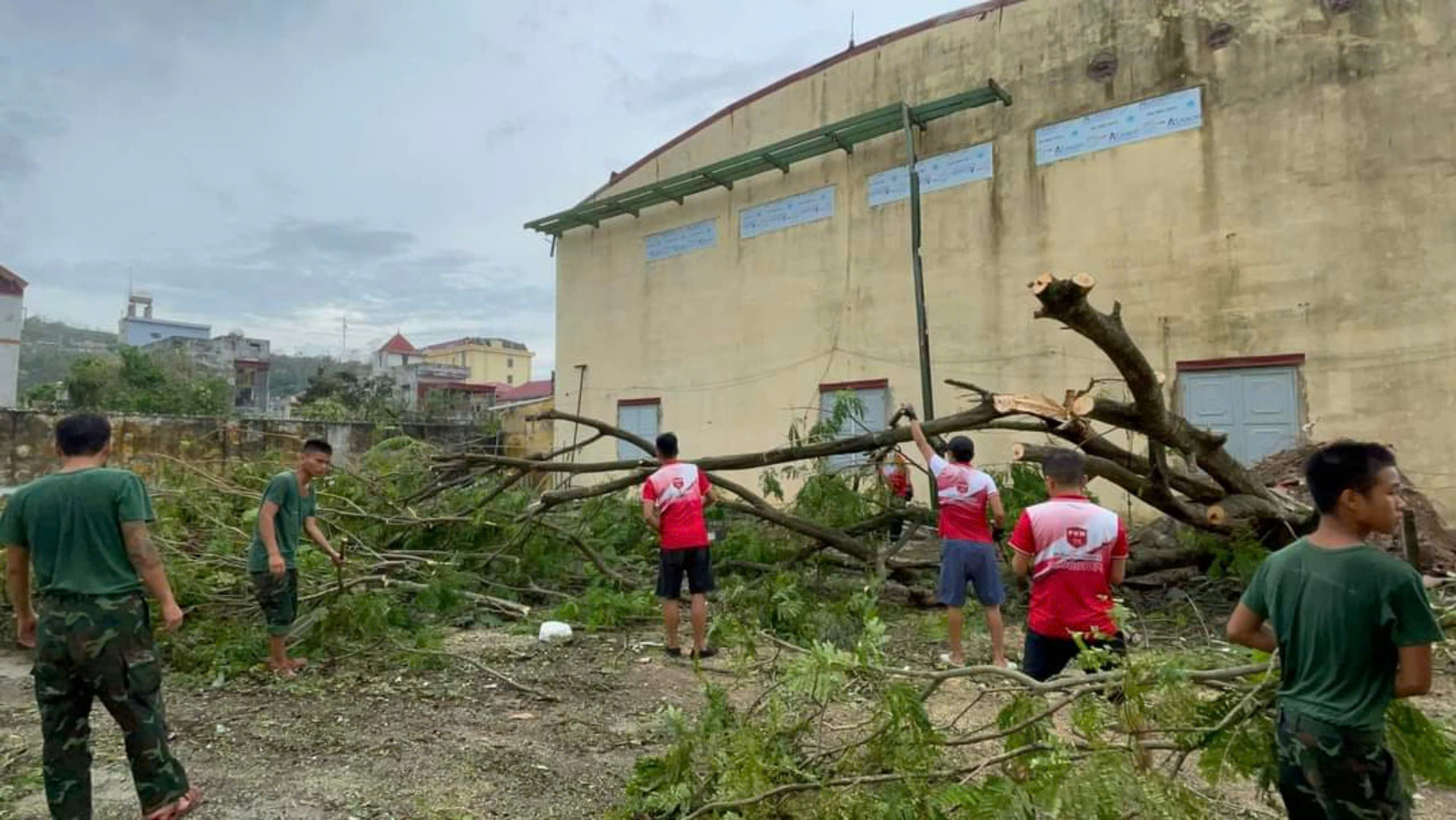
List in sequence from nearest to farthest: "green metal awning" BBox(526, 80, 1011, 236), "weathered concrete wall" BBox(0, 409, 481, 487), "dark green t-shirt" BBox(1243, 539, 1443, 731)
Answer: "dark green t-shirt" BBox(1243, 539, 1443, 731), "green metal awning" BBox(526, 80, 1011, 236), "weathered concrete wall" BBox(0, 409, 481, 487)

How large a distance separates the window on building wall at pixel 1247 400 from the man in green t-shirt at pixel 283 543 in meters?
8.99

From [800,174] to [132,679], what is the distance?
476 inches

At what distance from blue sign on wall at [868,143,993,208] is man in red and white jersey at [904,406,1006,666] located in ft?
24.0

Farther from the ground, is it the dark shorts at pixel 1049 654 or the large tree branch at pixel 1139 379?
the large tree branch at pixel 1139 379

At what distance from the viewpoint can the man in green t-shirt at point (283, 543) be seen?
16.0 feet

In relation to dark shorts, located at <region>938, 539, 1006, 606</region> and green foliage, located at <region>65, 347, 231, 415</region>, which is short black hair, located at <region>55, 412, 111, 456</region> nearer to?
dark shorts, located at <region>938, 539, 1006, 606</region>

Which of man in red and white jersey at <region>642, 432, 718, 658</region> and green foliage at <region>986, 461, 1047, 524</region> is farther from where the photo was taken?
green foliage at <region>986, 461, 1047, 524</region>

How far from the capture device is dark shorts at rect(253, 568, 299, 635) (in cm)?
493

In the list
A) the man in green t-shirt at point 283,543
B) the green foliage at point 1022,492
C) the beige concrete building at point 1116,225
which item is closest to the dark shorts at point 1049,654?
the green foliage at point 1022,492

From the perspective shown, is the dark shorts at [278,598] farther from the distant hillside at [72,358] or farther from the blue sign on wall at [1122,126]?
the distant hillside at [72,358]

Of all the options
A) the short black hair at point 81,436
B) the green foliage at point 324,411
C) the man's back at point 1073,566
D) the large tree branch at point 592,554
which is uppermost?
the green foliage at point 324,411

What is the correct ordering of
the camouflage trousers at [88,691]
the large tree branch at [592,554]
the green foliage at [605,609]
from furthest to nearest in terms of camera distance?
the large tree branch at [592,554] → the green foliage at [605,609] → the camouflage trousers at [88,691]

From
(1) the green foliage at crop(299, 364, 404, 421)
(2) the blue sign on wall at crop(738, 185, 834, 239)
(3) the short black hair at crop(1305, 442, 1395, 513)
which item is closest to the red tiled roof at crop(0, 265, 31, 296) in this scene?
(1) the green foliage at crop(299, 364, 404, 421)

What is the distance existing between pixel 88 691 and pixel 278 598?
75.5 inches
